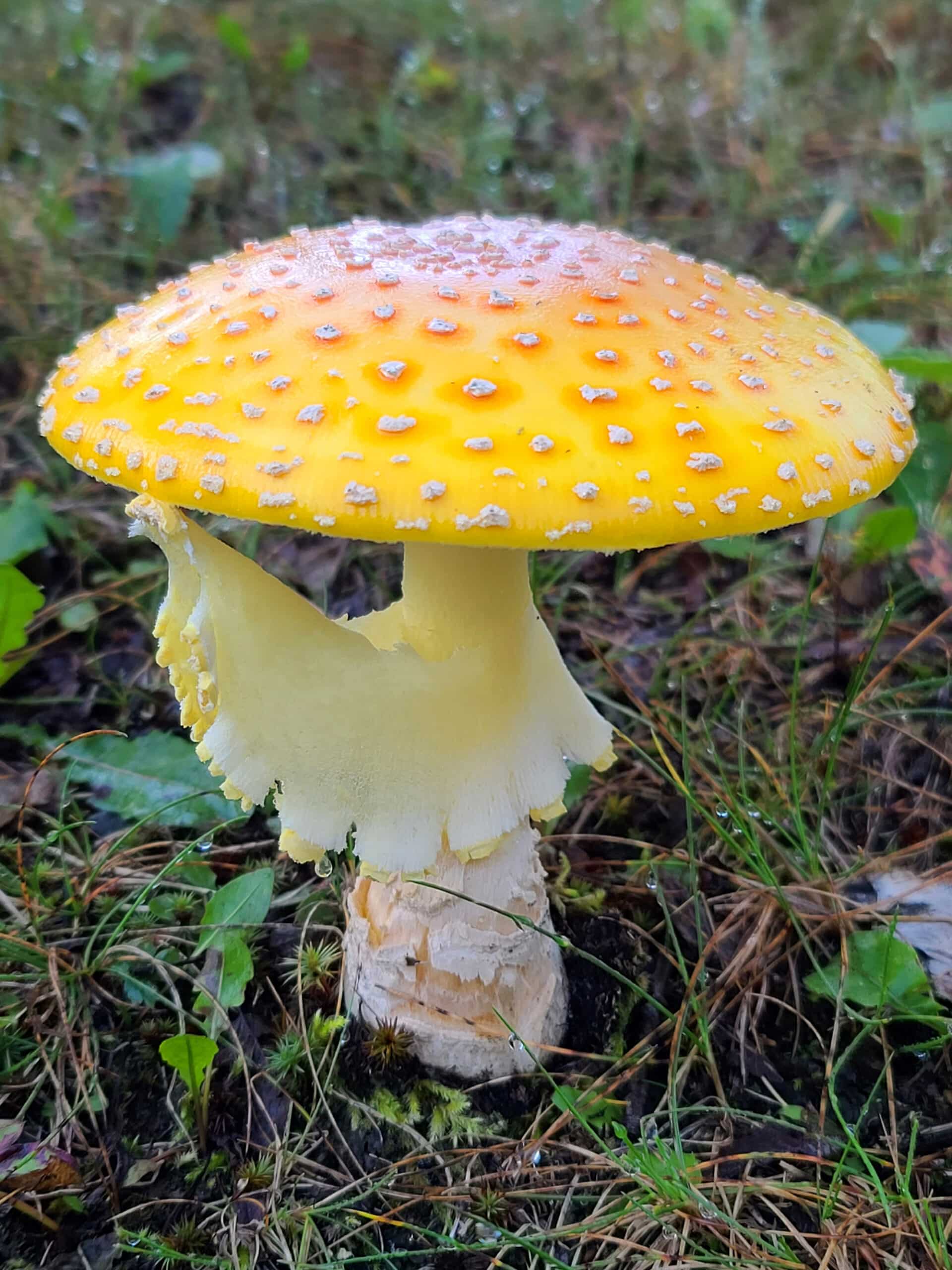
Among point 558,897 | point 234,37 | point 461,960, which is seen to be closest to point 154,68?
point 234,37

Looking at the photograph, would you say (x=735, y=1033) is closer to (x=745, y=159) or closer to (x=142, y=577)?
→ (x=142, y=577)

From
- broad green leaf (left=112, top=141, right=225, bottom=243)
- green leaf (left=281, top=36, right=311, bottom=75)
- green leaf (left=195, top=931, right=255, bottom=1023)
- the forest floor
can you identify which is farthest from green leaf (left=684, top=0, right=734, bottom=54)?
green leaf (left=195, top=931, right=255, bottom=1023)

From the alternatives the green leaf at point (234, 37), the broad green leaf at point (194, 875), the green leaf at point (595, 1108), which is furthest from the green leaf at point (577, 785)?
the green leaf at point (234, 37)

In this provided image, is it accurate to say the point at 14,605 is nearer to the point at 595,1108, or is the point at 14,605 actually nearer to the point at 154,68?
the point at 595,1108

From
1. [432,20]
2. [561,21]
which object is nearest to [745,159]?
[561,21]

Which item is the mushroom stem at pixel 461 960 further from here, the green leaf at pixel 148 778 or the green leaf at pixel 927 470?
the green leaf at pixel 927 470

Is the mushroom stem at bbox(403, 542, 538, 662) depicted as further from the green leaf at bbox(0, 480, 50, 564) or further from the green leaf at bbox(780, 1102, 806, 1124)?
the green leaf at bbox(0, 480, 50, 564)
